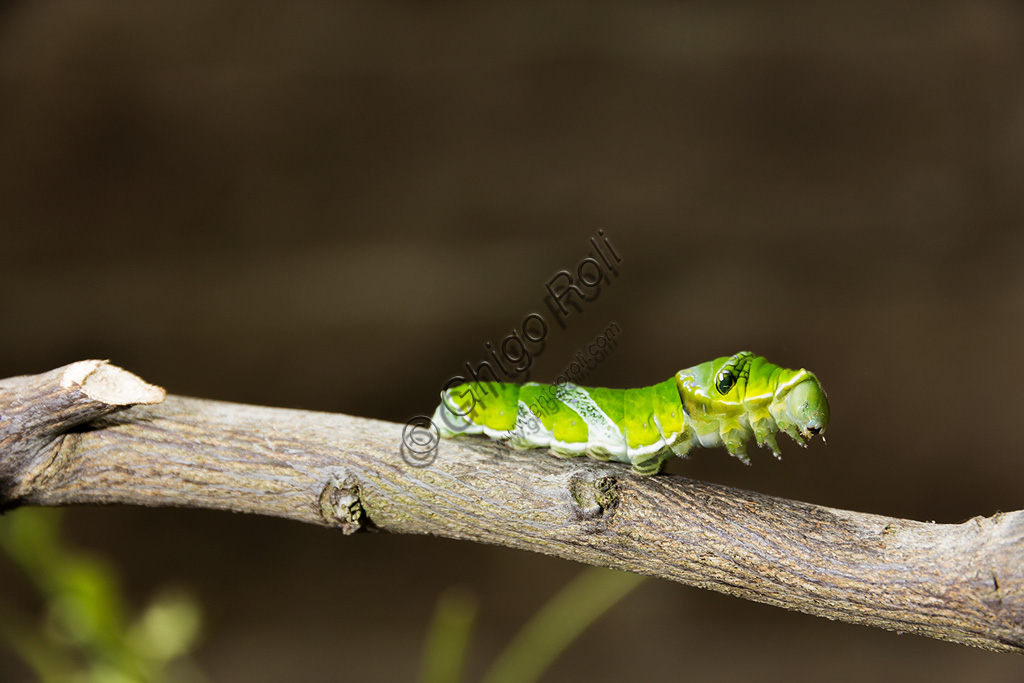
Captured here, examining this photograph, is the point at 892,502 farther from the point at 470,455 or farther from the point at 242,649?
the point at 242,649

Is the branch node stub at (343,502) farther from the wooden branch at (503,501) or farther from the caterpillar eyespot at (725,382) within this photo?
the caterpillar eyespot at (725,382)

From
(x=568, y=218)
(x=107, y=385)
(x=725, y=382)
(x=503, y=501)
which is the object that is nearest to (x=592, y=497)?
(x=503, y=501)

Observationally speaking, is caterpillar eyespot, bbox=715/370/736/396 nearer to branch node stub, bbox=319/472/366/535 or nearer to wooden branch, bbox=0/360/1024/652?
wooden branch, bbox=0/360/1024/652

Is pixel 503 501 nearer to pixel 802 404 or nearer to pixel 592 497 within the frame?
pixel 592 497

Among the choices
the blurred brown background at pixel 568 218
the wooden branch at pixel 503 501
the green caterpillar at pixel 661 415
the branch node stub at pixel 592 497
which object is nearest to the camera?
the wooden branch at pixel 503 501

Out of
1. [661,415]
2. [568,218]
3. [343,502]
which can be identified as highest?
[568,218]

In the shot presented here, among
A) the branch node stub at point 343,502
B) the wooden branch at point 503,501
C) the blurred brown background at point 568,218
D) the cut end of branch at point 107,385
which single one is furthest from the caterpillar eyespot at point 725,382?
the blurred brown background at point 568,218

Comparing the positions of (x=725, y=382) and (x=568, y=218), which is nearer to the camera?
(x=725, y=382)

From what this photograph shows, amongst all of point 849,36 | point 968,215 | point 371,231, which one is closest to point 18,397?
point 371,231
